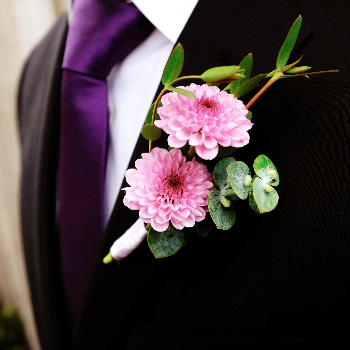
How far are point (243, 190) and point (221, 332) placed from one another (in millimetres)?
304

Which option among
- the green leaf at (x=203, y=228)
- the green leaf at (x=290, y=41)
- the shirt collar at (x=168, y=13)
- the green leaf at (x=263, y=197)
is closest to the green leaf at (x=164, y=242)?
the green leaf at (x=203, y=228)

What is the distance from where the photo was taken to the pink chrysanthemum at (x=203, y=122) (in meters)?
0.28

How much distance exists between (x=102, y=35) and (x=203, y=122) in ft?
1.43

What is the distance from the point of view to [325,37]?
0.42 m

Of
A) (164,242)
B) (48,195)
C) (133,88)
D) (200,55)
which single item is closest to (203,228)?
(164,242)

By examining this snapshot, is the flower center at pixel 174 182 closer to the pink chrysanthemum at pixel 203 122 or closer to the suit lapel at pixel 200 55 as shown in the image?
the pink chrysanthemum at pixel 203 122

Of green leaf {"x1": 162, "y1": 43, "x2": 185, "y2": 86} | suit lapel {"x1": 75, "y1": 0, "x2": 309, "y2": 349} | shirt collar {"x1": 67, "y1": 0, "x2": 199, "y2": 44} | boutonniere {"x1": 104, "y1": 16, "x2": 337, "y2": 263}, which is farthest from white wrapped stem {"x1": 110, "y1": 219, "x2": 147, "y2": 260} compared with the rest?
shirt collar {"x1": 67, "y1": 0, "x2": 199, "y2": 44}

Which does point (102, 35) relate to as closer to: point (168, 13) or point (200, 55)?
point (168, 13)

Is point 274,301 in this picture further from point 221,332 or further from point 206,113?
point 206,113

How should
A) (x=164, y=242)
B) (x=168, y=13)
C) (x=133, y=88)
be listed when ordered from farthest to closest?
(x=133, y=88) < (x=168, y=13) < (x=164, y=242)

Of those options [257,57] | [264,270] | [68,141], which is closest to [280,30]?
[257,57]

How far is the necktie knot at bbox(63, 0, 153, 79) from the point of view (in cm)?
57

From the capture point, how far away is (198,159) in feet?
1.16

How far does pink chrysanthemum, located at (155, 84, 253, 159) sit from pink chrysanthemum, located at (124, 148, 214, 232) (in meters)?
0.04
